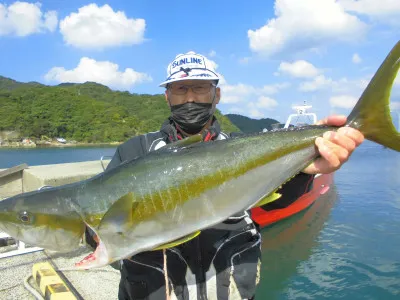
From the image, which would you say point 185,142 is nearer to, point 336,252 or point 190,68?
point 190,68

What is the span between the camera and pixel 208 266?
2896 millimetres

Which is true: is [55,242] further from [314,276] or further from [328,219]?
[328,219]

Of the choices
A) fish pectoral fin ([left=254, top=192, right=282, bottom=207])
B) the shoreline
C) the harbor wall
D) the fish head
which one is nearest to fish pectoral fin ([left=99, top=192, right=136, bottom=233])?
the fish head

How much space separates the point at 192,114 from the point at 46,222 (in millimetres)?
1738

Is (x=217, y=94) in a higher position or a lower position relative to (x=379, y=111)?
higher

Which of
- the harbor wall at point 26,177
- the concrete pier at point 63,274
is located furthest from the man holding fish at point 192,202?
the harbor wall at point 26,177

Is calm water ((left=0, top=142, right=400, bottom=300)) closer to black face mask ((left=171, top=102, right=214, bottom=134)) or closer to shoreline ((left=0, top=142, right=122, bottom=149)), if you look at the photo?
black face mask ((left=171, top=102, right=214, bottom=134))

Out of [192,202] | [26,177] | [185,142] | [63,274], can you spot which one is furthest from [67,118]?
[192,202]

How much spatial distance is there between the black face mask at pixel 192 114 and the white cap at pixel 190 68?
12.1 inches

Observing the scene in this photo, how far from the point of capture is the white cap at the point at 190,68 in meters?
3.22

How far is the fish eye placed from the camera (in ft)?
7.77

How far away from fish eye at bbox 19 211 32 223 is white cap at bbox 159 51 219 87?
1751mm

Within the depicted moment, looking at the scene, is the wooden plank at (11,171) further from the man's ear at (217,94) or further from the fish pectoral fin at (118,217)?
the fish pectoral fin at (118,217)

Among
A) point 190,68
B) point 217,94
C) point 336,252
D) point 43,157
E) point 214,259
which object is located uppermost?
point 190,68
